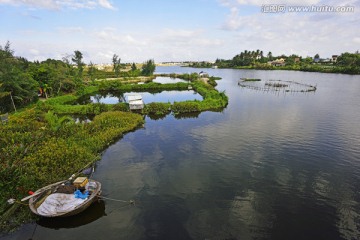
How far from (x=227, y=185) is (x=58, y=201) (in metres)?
A: 15.6

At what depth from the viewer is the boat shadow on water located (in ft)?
59.4

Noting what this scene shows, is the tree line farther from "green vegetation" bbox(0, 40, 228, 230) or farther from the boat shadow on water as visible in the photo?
the boat shadow on water

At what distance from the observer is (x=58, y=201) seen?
1872 centimetres

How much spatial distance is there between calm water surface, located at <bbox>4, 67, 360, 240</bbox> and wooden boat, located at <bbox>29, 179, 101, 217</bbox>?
1.19 m

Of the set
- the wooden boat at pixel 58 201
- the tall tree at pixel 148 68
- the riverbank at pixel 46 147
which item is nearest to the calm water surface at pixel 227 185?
the wooden boat at pixel 58 201

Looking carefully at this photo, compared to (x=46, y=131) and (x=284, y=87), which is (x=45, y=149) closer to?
(x=46, y=131)

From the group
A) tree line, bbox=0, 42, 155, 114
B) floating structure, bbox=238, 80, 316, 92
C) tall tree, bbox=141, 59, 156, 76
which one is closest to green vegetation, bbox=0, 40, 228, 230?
tree line, bbox=0, 42, 155, 114

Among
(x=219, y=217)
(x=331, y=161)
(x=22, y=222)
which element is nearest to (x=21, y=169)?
(x=22, y=222)

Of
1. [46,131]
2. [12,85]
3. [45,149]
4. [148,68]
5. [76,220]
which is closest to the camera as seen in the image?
[76,220]

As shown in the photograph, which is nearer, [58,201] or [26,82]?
[58,201]

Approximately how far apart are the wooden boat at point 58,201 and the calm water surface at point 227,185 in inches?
46.7

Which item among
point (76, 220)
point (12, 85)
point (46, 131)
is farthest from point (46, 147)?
point (12, 85)

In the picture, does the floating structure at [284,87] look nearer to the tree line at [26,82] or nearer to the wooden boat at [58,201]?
the tree line at [26,82]

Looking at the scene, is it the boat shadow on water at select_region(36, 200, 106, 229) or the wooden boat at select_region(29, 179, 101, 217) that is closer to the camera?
the wooden boat at select_region(29, 179, 101, 217)
